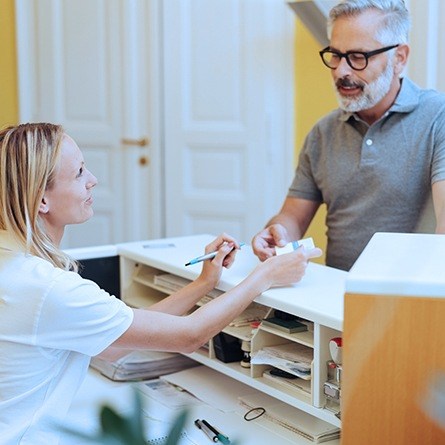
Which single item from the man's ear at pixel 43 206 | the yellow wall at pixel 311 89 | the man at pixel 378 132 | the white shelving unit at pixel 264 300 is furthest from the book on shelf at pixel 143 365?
the yellow wall at pixel 311 89

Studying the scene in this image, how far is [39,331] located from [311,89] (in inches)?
102

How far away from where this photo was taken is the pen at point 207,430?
5.23 ft

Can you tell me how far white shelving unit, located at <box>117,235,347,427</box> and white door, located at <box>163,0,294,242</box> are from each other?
1.68m

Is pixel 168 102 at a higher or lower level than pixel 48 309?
higher

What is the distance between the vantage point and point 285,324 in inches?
63.5

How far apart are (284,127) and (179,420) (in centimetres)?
343

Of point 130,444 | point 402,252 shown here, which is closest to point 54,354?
point 402,252

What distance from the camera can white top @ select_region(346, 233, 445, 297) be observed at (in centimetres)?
98

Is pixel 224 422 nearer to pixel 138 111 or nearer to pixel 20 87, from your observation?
pixel 138 111

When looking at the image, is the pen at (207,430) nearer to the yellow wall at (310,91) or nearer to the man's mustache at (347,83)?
the man's mustache at (347,83)

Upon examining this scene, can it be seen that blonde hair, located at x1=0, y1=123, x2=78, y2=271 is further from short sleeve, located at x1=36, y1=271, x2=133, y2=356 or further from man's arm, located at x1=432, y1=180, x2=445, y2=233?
man's arm, located at x1=432, y1=180, x2=445, y2=233

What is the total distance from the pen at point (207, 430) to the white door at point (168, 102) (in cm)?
229

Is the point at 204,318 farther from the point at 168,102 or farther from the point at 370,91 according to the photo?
the point at 168,102

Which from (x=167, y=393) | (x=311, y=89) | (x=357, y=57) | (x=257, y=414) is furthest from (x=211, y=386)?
(x=311, y=89)
